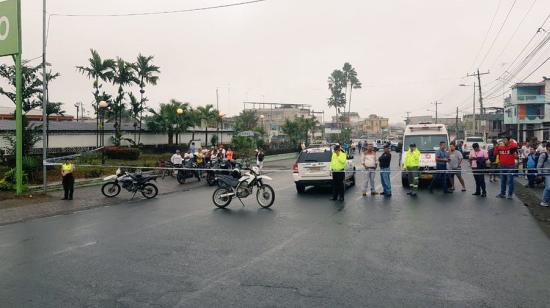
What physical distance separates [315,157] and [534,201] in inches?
277

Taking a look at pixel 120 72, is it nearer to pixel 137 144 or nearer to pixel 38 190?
pixel 137 144

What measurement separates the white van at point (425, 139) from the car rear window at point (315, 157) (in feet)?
10.9

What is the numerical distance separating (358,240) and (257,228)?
238 centimetres

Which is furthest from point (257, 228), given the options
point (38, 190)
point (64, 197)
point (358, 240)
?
point (38, 190)

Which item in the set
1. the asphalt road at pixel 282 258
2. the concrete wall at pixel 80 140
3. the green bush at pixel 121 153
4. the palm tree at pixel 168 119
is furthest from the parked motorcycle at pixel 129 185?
the palm tree at pixel 168 119

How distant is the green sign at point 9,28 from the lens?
16.3 metres

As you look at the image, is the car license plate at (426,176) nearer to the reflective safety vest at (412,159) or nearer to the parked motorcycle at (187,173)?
the reflective safety vest at (412,159)

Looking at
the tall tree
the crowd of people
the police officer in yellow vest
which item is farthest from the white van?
the tall tree

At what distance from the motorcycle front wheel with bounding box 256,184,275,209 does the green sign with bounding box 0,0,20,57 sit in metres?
10.1

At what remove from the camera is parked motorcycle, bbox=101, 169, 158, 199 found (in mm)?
16203

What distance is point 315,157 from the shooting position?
16922 millimetres

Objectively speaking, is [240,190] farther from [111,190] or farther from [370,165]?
[111,190]

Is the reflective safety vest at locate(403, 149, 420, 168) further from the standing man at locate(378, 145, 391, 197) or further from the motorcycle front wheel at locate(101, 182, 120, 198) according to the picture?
the motorcycle front wheel at locate(101, 182, 120, 198)

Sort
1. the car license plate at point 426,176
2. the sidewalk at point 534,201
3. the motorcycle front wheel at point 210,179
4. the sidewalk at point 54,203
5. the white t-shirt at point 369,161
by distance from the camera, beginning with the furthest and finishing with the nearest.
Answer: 1. the motorcycle front wheel at point 210,179
2. the car license plate at point 426,176
3. the white t-shirt at point 369,161
4. the sidewalk at point 54,203
5. the sidewalk at point 534,201
